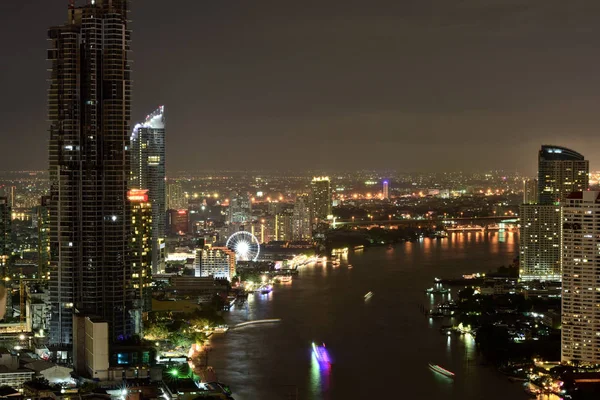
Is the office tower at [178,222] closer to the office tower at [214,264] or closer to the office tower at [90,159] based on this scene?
the office tower at [214,264]

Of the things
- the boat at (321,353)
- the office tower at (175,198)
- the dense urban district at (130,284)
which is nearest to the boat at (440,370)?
the dense urban district at (130,284)

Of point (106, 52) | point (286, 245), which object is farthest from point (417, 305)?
point (286, 245)

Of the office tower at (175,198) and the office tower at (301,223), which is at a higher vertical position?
the office tower at (175,198)

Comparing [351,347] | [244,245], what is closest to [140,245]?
[351,347]

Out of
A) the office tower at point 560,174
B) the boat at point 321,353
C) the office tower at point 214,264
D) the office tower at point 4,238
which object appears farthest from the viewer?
the office tower at point 560,174

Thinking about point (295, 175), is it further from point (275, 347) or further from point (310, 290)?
point (275, 347)

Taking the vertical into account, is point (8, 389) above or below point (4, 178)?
below
